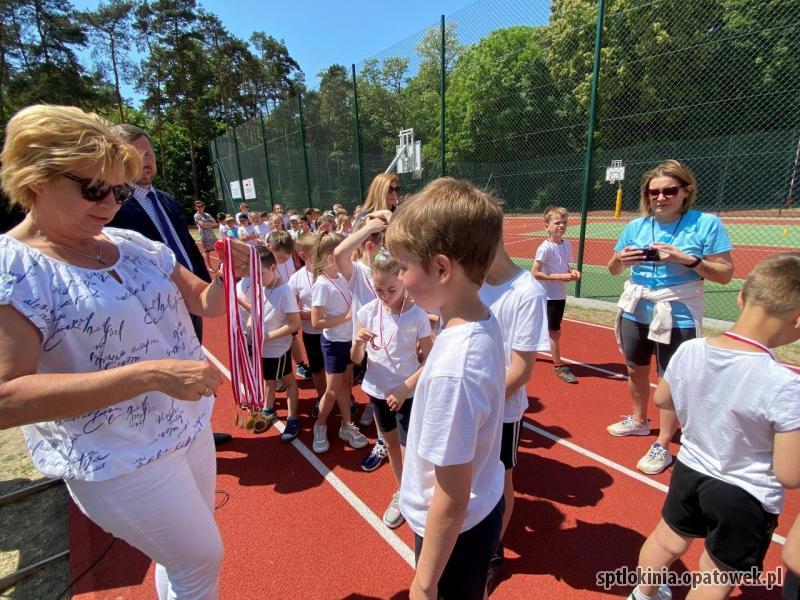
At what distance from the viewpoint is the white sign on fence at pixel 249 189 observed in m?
21.2

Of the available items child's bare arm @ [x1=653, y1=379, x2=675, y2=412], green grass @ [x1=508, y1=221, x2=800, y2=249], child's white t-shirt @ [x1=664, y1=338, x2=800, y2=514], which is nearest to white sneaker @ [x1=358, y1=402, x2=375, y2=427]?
child's bare arm @ [x1=653, y1=379, x2=675, y2=412]

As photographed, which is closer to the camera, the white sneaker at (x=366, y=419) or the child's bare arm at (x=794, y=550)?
the child's bare arm at (x=794, y=550)

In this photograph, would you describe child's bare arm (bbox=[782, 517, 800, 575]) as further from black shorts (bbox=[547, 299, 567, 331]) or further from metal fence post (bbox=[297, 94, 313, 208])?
metal fence post (bbox=[297, 94, 313, 208])

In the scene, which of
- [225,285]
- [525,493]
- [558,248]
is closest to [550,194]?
[558,248]

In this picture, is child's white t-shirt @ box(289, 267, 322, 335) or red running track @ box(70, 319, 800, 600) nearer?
red running track @ box(70, 319, 800, 600)

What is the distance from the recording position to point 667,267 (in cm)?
313

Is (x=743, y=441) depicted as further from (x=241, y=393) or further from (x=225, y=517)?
(x=225, y=517)

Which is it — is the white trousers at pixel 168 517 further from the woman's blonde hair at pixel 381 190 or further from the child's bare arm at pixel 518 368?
the woman's blonde hair at pixel 381 190

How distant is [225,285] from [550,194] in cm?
1733

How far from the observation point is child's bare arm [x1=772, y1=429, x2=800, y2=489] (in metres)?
1.52

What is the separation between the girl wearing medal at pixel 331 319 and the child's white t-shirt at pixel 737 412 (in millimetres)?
2504

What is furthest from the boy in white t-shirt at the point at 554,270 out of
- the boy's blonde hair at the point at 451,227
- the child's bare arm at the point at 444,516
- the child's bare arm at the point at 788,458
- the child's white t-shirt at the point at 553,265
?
the child's bare arm at the point at 444,516

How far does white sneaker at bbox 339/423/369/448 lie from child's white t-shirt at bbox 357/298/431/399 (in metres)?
1.22

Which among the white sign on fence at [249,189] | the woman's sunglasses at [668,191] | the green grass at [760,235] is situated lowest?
the green grass at [760,235]
